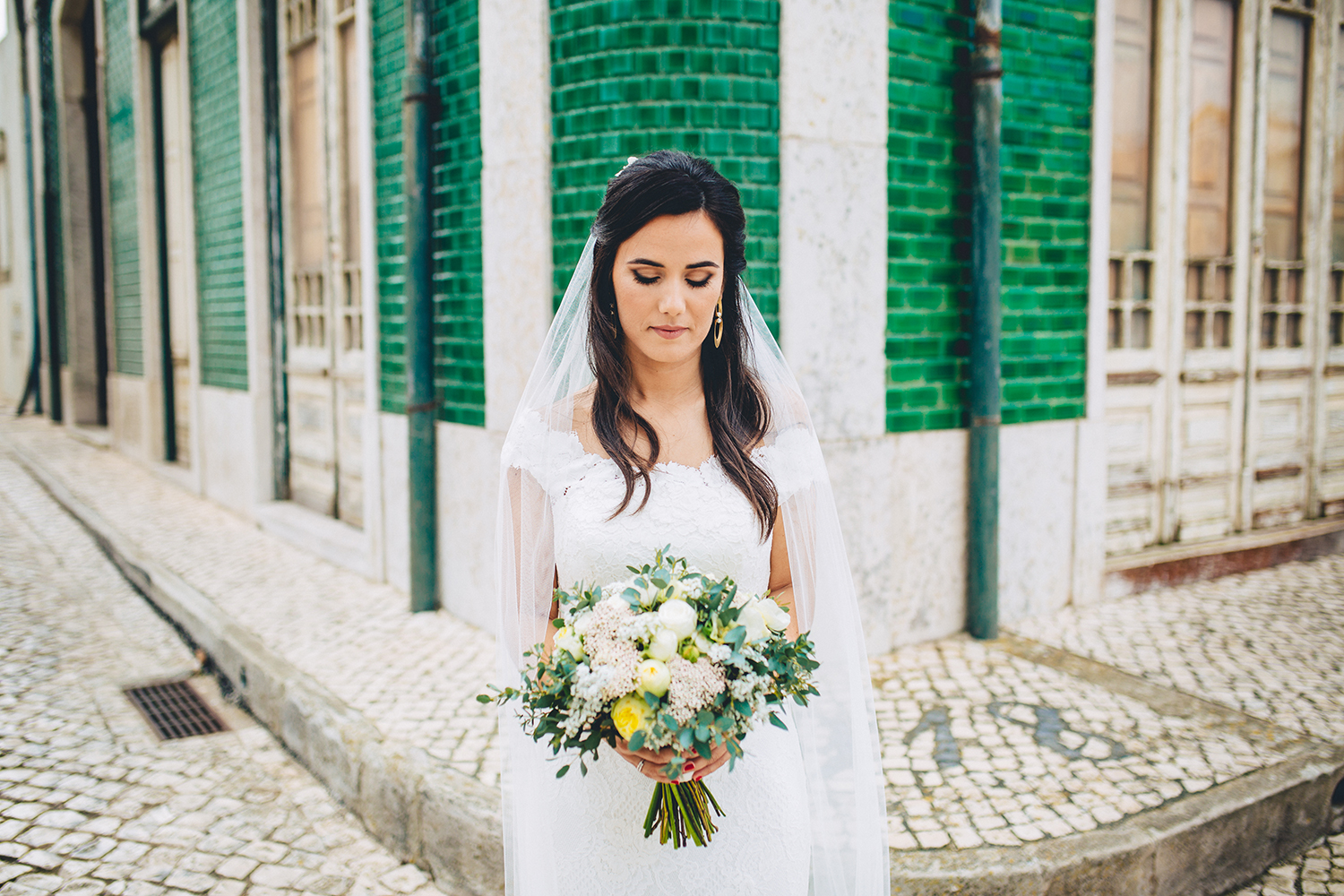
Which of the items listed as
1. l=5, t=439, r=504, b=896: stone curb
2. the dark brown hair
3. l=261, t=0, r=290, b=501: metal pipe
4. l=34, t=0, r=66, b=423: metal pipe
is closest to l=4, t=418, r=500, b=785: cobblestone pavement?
l=5, t=439, r=504, b=896: stone curb

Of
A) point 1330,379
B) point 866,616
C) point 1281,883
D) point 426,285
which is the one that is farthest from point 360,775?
point 1330,379

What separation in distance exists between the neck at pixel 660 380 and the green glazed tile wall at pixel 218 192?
709 cm

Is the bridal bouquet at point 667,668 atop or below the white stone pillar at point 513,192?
below

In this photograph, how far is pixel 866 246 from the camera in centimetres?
441

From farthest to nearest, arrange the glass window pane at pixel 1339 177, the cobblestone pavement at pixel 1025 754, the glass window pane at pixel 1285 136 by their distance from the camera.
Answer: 1. the glass window pane at pixel 1339 177
2. the glass window pane at pixel 1285 136
3. the cobblestone pavement at pixel 1025 754

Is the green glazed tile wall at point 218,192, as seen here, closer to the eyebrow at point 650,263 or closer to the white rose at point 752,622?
the eyebrow at point 650,263

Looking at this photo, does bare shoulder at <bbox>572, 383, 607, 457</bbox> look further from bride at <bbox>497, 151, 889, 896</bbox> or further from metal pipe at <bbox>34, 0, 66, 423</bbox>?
metal pipe at <bbox>34, 0, 66, 423</bbox>

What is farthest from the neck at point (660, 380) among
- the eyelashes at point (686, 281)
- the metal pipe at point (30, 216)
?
the metal pipe at point (30, 216)

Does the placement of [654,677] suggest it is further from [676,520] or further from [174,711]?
[174,711]

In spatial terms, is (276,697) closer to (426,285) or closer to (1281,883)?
(426,285)

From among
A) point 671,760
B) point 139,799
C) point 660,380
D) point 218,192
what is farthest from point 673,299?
point 218,192

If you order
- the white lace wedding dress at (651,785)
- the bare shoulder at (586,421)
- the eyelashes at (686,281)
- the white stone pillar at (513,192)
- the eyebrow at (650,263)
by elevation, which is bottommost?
the white lace wedding dress at (651,785)

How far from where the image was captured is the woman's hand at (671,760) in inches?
63.5

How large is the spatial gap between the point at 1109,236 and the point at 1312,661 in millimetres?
2731
